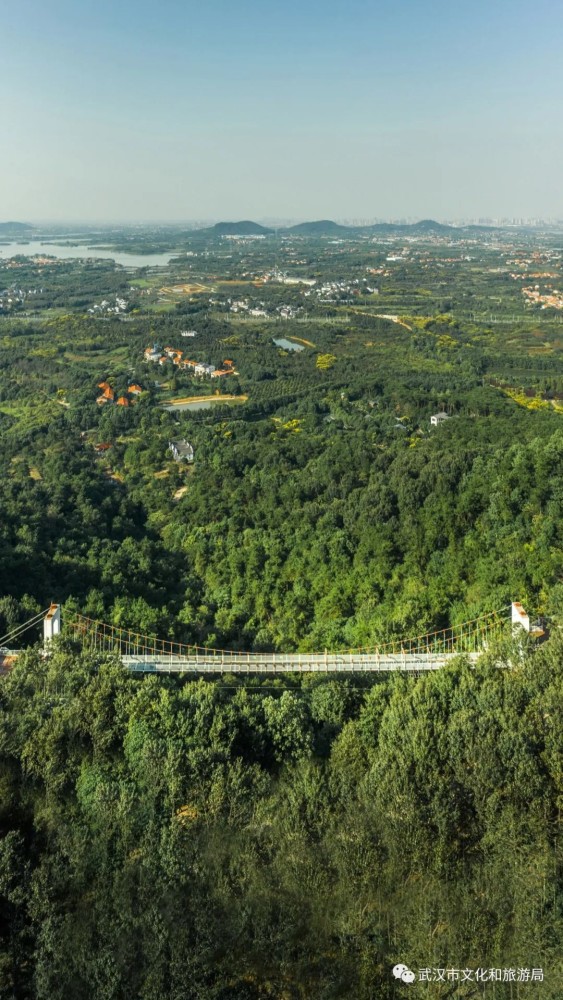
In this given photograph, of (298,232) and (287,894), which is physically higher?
(298,232)

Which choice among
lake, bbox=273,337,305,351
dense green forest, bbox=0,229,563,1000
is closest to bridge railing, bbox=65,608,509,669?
dense green forest, bbox=0,229,563,1000

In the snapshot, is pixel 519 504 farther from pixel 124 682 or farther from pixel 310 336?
pixel 310 336

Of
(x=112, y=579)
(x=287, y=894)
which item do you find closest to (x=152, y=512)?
(x=112, y=579)

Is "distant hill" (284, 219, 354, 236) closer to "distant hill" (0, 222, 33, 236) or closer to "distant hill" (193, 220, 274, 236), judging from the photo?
"distant hill" (193, 220, 274, 236)

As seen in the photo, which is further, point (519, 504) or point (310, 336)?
point (310, 336)

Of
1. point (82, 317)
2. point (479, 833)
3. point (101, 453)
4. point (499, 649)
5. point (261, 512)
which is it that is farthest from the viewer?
point (82, 317)

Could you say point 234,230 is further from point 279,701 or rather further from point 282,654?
point 279,701

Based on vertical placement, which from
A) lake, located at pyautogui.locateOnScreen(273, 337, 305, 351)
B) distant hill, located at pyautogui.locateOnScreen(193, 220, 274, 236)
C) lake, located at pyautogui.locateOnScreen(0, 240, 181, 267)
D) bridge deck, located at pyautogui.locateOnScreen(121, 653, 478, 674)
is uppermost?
distant hill, located at pyautogui.locateOnScreen(193, 220, 274, 236)
